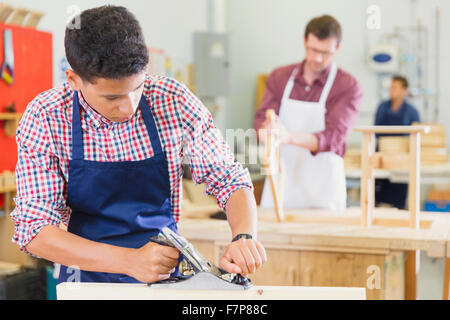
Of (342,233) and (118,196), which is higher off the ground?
(118,196)

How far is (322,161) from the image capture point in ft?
10.5

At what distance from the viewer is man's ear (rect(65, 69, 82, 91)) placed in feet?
4.48

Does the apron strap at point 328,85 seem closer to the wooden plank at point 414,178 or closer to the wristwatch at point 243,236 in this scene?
the wooden plank at point 414,178

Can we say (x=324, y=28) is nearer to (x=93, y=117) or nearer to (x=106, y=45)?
(x=93, y=117)

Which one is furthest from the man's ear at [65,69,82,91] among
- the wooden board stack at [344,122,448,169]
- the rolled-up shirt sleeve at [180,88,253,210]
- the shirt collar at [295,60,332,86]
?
the wooden board stack at [344,122,448,169]

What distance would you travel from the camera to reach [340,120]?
309 cm

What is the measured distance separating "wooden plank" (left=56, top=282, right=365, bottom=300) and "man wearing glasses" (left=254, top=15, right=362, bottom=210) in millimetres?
1779

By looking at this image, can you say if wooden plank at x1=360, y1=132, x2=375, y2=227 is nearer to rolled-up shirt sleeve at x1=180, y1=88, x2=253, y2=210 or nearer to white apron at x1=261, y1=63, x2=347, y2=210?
white apron at x1=261, y1=63, x2=347, y2=210

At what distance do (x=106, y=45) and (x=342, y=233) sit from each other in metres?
1.43

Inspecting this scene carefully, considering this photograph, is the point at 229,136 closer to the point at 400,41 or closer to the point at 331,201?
the point at 400,41

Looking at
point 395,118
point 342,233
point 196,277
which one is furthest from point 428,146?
point 196,277

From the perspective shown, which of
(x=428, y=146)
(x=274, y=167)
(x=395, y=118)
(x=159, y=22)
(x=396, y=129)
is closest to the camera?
(x=396, y=129)
